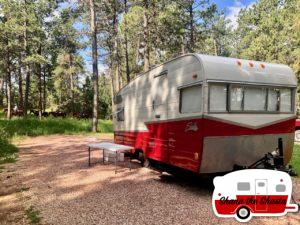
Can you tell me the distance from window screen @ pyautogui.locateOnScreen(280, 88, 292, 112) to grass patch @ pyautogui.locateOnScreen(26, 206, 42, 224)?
593 centimetres

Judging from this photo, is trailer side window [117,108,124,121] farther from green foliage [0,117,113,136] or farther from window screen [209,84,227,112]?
green foliage [0,117,113,136]

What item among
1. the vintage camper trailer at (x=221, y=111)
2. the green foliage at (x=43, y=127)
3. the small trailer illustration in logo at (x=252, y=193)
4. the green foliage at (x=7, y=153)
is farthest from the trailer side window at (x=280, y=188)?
the green foliage at (x=43, y=127)

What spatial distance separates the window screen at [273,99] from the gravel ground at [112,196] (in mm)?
2055

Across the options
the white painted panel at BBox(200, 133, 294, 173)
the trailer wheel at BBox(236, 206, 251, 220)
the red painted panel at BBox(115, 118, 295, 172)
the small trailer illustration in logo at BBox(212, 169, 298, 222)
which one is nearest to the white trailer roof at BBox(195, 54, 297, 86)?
the red painted panel at BBox(115, 118, 295, 172)

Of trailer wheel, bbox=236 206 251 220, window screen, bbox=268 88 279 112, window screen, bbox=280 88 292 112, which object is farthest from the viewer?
window screen, bbox=280 88 292 112

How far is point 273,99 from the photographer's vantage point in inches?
317

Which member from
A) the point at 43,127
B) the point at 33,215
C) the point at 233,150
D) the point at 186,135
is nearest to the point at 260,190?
the point at 233,150

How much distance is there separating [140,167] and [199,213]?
4781 millimetres

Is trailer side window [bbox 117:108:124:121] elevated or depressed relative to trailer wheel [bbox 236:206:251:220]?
elevated

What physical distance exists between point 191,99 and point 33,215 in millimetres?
4070

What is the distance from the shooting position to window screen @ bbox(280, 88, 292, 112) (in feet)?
26.8

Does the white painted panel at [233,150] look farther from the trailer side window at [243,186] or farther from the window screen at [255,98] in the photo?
the trailer side window at [243,186]

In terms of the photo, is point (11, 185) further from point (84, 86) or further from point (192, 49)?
point (84, 86)

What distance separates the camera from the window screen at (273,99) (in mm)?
7985
